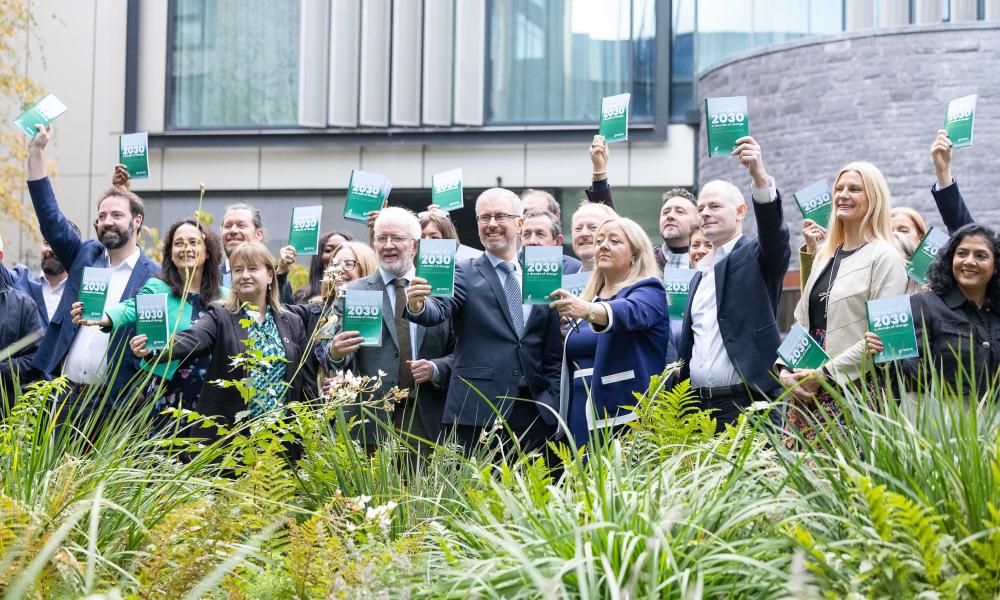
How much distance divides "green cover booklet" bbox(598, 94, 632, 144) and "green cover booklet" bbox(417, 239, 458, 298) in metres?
1.70

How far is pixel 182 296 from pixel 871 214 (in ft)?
11.0

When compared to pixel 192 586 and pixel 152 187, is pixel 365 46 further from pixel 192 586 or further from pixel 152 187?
pixel 192 586

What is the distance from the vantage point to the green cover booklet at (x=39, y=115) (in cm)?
717

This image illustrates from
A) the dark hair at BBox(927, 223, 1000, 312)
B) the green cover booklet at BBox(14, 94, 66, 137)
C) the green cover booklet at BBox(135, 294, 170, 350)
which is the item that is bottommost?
the green cover booklet at BBox(135, 294, 170, 350)

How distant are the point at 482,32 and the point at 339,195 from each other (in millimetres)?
3050

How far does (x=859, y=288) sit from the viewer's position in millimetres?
5867

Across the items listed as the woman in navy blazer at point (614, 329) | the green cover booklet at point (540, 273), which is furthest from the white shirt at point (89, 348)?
the woman in navy blazer at point (614, 329)

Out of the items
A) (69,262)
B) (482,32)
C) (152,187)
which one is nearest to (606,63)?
(482,32)

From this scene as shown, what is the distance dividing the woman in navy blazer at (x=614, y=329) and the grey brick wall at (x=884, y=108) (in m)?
7.69

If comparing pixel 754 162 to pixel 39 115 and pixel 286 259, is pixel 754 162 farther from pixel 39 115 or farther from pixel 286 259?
pixel 39 115

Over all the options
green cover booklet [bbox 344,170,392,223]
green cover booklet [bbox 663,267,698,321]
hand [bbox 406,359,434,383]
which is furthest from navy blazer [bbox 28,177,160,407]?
green cover booklet [bbox 663,267,698,321]

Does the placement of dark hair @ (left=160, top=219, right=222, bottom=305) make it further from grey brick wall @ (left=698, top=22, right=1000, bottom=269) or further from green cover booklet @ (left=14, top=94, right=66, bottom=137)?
grey brick wall @ (left=698, top=22, right=1000, bottom=269)

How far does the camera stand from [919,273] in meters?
5.98

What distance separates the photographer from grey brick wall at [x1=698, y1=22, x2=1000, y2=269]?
13.1 meters
